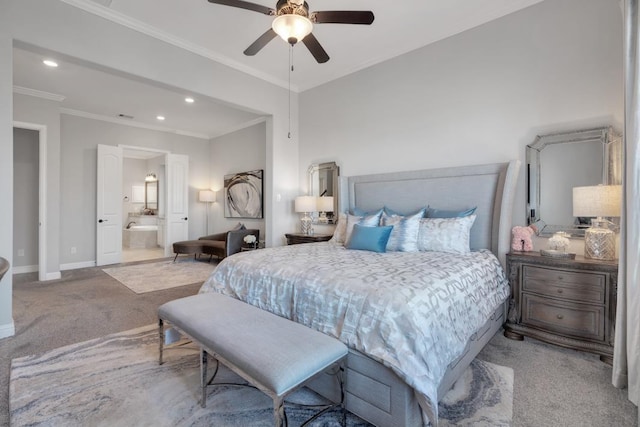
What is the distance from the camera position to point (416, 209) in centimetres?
358

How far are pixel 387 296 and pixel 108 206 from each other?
21.0ft

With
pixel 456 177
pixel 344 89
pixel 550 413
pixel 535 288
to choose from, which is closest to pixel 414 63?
pixel 344 89

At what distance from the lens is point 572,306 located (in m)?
2.36

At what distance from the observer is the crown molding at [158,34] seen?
2945 millimetres

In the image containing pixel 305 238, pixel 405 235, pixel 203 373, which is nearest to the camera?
pixel 203 373

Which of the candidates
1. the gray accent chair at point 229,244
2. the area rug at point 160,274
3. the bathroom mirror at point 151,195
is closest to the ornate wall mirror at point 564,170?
the gray accent chair at point 229,244

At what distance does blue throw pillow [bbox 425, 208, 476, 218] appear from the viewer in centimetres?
307

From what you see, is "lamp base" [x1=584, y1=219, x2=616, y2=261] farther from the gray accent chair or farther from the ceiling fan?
the gray accent chair

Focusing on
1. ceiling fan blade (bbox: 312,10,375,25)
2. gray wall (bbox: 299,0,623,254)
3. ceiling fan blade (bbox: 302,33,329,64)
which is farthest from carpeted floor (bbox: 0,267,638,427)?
ceiling fan blade (bbox: 302,33,329,64)

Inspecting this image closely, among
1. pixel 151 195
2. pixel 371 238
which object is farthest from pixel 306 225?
pixel 151 195

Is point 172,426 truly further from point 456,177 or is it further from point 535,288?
point 456,177

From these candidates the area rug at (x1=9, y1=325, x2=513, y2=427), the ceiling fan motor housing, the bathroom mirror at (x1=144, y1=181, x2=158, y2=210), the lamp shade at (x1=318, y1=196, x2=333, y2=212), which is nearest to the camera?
the area rug at (x1=9, y1=325, x2=513, y2=427)

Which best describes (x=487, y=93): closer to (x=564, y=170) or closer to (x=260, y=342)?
(x=564, y=170)

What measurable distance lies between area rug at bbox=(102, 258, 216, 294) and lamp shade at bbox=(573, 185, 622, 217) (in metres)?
4.66
